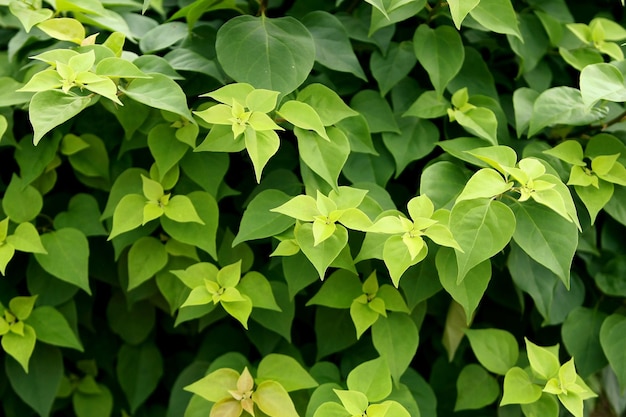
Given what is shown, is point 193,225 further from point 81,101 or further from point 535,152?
point 535,152

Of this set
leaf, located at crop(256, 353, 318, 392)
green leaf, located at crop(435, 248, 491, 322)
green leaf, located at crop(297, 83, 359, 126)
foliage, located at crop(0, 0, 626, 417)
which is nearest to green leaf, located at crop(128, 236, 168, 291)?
foliage, located at crop(0, 0, 626, 417)

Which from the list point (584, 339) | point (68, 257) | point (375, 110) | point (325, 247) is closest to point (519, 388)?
point (584, 339)

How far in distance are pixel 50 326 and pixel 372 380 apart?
1.91ft

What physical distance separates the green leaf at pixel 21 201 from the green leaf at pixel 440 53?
719 millimetres

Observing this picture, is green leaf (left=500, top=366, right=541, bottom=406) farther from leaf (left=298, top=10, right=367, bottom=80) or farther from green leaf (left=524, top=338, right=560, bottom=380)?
leaf (left=298, top=10, right=367, bottom=80)

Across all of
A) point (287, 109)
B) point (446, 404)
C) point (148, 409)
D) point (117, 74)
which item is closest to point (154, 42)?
point (117, 74)

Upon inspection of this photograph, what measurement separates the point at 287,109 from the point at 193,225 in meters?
0.26

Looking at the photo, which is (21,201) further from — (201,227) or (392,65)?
(392,65)

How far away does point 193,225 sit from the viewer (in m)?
1.21

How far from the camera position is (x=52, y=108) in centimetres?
104

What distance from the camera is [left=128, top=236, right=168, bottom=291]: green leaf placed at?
1241 mm

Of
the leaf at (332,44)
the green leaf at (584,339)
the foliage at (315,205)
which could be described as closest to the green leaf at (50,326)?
the foliage at (315,205)

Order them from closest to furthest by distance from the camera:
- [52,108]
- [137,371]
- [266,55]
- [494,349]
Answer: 1. [52,108]
2. [266,55]
3. [494,349]
4. [137,371]

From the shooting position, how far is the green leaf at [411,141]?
127cm
